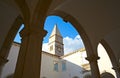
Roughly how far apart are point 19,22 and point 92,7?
324 cm

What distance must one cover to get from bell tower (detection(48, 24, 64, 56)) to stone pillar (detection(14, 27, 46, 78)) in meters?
23.8

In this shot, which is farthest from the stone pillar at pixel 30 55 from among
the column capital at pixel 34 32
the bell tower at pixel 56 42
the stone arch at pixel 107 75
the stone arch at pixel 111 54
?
the bell tower at pixel 56 42

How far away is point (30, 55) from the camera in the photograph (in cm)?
316

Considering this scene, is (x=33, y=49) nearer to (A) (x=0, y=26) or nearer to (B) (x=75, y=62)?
(A) (x=0, y=26)

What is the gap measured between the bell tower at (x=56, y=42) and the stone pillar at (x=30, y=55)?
23.8m

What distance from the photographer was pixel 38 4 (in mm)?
4023

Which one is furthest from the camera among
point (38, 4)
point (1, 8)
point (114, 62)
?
point (114, 62)

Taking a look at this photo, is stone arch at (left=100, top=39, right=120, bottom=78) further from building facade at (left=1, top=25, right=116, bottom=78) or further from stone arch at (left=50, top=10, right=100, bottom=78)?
building facade at (left=1, top=25, right=116, bottom=78)

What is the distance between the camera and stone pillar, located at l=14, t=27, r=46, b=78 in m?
2.96

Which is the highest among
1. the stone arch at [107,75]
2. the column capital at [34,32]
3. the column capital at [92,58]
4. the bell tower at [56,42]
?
the bell tower at [56,42]

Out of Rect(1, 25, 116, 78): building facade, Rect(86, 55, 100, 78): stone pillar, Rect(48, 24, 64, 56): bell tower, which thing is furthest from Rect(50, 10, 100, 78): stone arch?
Rect(48, 24, 64, 56): bell tower

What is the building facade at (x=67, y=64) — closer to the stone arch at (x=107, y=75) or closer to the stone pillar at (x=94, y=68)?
the stone arch at (x=107, y=75)

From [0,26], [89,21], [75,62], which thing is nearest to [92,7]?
[89,21]

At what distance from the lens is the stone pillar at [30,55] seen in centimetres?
296
